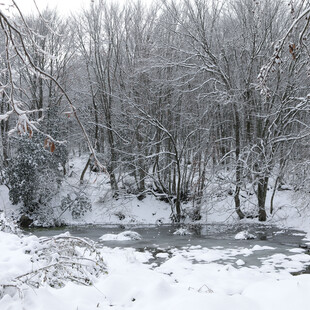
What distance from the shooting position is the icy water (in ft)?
29.7

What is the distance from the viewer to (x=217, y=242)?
11.5 m

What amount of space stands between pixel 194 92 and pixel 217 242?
10182 millimetres

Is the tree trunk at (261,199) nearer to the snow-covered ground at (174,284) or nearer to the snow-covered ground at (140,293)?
the snow-covered ground at (174,284)

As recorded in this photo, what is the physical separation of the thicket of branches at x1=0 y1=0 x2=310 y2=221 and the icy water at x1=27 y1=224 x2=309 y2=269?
6.29ft

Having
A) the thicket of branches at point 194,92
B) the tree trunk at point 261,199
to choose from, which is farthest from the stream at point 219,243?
the thicket of branches at point 194,92

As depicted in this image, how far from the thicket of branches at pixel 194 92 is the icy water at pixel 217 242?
1.92 meters

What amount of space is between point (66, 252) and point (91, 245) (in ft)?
1.46

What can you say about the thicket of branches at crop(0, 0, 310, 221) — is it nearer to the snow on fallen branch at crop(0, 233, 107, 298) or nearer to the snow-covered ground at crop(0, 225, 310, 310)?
the snow on fallen branch at crop(0, 233, 107, 298)

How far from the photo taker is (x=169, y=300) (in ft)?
12.7

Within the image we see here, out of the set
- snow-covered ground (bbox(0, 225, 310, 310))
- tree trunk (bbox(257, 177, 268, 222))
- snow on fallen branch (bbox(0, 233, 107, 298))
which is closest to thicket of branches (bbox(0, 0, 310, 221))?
tree trunk (bbox(257, 177, 268, 222))

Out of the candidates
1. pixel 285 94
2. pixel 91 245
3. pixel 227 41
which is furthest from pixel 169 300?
pixel 227 41

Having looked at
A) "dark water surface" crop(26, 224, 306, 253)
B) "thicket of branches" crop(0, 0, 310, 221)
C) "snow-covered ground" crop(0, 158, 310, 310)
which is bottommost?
"dark water surface" crop(26, 224, 306, 253)

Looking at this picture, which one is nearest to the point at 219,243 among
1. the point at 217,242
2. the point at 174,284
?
the point at 217,242

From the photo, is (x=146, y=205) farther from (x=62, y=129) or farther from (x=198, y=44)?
(x=198, y=44)
